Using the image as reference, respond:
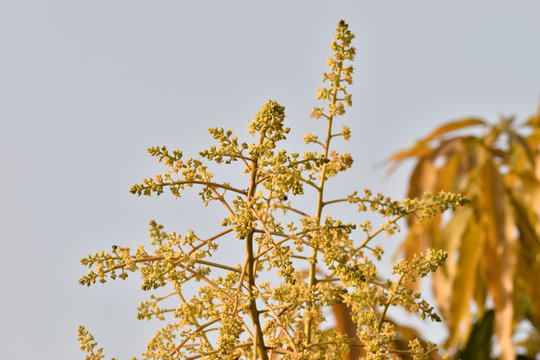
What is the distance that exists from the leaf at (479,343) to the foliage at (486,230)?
45 cm

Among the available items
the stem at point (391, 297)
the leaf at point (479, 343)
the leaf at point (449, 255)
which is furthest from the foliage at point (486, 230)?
the stem at point (391, 297)

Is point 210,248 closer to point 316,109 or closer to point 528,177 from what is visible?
point 316,109

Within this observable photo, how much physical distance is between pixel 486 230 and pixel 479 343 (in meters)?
0.81

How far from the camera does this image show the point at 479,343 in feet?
4.78

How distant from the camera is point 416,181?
2480 millimetres

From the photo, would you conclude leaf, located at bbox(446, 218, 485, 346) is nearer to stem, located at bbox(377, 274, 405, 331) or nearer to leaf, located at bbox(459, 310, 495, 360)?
leaf, located at bbox(459, 310, 495, 360)

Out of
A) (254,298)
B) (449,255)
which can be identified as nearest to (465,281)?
(449,255)

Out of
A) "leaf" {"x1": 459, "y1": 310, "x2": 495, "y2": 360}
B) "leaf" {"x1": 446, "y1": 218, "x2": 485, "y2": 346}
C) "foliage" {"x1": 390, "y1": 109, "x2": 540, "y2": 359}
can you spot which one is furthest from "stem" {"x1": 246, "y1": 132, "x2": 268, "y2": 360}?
"leaf" {"x1": 446, "y1": 218, "x2": 485, "y2": 346}

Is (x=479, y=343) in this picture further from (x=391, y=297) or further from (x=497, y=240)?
(x=497, y=240)

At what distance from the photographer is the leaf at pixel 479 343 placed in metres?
1.43

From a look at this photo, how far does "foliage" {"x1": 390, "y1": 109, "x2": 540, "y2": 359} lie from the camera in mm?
2133

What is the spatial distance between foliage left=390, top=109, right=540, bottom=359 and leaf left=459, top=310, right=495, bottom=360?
1.48 ft

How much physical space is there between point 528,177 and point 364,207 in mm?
1687

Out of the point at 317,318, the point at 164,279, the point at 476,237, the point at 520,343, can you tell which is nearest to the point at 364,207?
the point at 317,318
